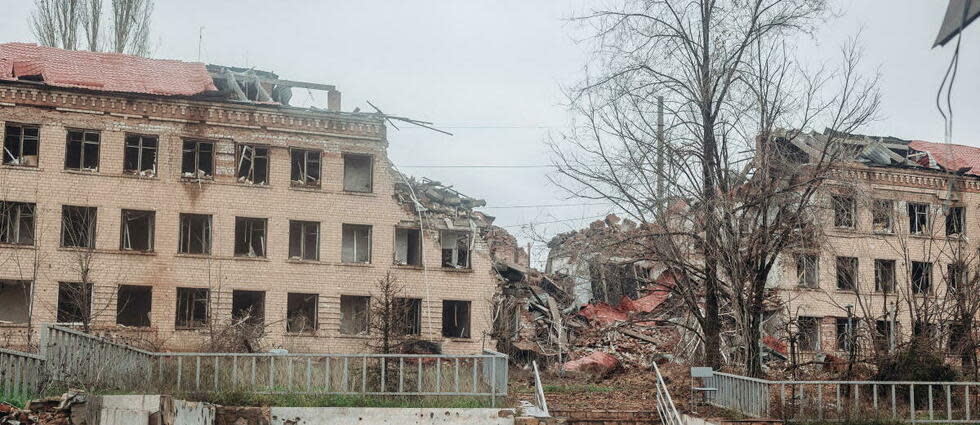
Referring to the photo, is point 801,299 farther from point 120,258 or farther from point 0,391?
point 0,391

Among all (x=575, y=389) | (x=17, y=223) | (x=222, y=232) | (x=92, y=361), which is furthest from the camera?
(x=222, y=232)

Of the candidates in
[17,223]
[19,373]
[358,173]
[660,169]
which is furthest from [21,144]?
[660,169]

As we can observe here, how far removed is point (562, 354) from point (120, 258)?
16.2m

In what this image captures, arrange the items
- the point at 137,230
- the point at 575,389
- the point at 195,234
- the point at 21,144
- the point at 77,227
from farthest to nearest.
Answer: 1. the point at 195,234
2. the point at 137,230
3. the point at 77,227
4. the point at 21,144
5. the point at 575,389

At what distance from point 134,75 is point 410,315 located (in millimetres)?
13521

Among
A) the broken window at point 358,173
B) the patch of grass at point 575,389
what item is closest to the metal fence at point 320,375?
the patch of grass at point 575,389

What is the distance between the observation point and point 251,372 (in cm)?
2062

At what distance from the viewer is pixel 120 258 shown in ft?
120

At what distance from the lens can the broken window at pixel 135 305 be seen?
3659 centimetres

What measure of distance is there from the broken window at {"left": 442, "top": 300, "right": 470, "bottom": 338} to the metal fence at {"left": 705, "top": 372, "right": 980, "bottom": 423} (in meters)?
18.0

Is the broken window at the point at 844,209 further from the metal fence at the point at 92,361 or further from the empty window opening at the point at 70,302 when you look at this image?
the empty window opening at the point at 70,302

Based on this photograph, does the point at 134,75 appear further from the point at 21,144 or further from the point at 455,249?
the point at 455,249

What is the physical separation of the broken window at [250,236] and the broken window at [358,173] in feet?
11.6

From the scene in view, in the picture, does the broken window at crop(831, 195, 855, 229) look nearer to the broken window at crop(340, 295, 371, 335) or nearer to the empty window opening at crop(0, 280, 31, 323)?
the broken window at crop(340, 295, 371, 335)
